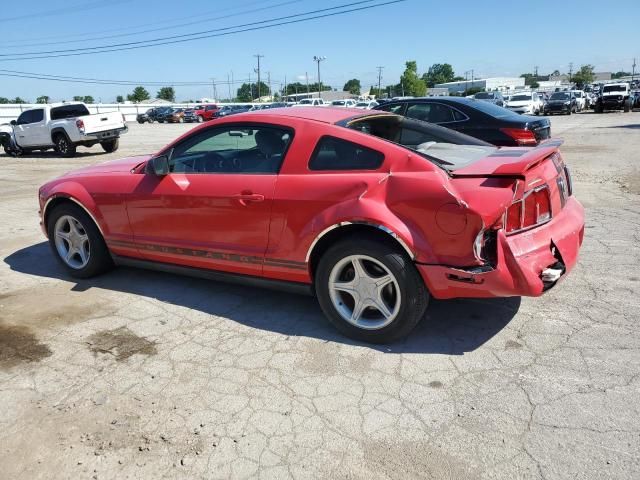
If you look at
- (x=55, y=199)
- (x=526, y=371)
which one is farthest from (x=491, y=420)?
(x=55, y=199)

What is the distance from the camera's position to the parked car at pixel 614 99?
36250mm

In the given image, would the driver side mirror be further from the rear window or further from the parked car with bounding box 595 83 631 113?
the parked car with bounding box 595 83 631 113

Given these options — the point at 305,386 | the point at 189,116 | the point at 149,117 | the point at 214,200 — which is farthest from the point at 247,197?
the point at 149,117

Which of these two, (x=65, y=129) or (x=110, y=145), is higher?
(x=65, y=129)

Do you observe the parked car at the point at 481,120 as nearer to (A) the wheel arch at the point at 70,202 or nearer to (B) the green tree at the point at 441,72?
(A) the wheel arch at the point at 70,202

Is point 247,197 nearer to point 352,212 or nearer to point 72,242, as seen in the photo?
point 352,212

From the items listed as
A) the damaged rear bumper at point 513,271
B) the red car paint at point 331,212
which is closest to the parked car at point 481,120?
the red car paint at point 331,212

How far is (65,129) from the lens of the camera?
17609 mm

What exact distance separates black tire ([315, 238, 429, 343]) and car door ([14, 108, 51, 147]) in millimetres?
18023

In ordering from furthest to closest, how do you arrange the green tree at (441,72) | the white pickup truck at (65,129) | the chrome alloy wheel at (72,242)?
the green tree at (441,72) → the white pickup truck at (65,129) → the chrome alloy wheel at (72,242)

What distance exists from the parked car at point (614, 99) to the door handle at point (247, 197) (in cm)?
4021

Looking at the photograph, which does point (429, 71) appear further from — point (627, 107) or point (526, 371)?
point (526, 371)

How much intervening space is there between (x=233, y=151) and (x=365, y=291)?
1.64 metres

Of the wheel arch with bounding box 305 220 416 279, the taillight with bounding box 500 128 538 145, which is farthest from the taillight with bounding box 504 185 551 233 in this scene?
the taillight with bounding box 500 128 538 145
